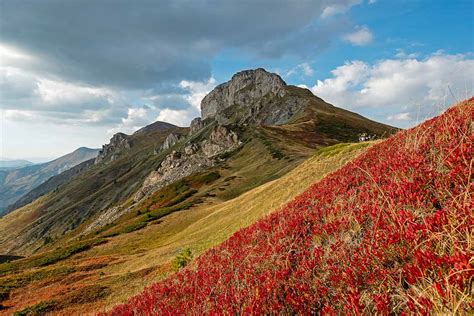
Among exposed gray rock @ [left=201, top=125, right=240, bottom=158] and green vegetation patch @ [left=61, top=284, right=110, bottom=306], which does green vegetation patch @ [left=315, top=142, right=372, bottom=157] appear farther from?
exposed gray rock @ [left=201, top=125, right=240, bottom=158]

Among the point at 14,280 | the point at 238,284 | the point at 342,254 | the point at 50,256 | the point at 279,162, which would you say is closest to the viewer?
the point at 342,254

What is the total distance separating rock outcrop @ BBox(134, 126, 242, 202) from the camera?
151000 millimetres

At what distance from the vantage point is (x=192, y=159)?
6516 inches

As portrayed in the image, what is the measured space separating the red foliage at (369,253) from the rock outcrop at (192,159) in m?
129

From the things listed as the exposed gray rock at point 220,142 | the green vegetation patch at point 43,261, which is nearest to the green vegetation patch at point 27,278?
the green vegetation patch at point 43,261

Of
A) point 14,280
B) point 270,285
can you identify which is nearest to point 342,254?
point 270,285

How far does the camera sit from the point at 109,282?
92.4 feet

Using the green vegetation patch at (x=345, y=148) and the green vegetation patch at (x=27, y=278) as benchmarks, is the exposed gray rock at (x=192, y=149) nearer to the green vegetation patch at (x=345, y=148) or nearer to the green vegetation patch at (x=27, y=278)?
the green vegetation patch at (x=27, y=278)

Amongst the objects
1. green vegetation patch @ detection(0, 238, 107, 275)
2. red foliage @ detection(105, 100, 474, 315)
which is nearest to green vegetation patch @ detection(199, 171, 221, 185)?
green vegetation patch @ detection(0, 238, 107, 275)

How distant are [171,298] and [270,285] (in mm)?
4093

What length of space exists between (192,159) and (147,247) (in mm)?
110787

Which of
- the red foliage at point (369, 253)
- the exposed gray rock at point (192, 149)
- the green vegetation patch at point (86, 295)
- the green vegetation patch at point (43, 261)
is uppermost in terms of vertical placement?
the exposed gray rock at point (192, 149)

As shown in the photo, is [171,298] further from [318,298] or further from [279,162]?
[279,162]

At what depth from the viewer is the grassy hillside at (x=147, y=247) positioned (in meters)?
25.6
